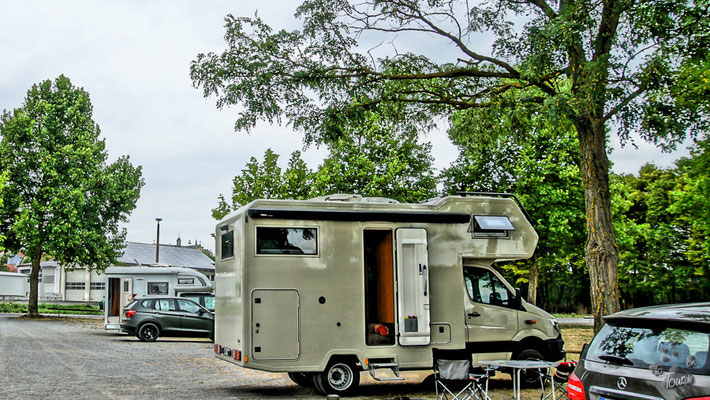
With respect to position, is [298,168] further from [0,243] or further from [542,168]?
[0,243]

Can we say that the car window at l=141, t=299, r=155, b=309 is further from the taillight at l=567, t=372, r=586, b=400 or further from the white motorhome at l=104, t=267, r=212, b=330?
the taillight at l=567, t=372, r=586, b=400

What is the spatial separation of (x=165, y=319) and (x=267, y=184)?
12920 millimetres

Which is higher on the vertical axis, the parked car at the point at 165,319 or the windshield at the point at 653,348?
the windshield at the point at 653,348

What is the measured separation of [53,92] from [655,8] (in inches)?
1275

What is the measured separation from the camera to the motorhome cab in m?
9.96

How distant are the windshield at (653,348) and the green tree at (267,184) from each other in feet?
Answer: 88.9

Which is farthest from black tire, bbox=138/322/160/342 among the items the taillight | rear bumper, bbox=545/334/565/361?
the taillight

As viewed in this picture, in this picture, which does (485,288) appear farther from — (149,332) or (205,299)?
(205,299)

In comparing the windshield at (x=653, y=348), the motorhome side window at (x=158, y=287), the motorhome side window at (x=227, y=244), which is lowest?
the windshield at (x=653, y=348)

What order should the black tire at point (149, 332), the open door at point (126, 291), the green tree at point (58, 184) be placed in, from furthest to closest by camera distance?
the green tree at point (58, 184), the open door at point (126, 291), the black tire at point (149, 332)

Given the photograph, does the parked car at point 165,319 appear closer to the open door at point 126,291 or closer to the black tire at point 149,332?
the black tire at point 149,332

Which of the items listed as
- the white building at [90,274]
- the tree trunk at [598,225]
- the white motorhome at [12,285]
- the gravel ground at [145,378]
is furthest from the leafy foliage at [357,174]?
the white motorhome at [12,285]

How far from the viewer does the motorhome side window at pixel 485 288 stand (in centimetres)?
1129

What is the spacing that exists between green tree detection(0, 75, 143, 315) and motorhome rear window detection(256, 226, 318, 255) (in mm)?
25762
